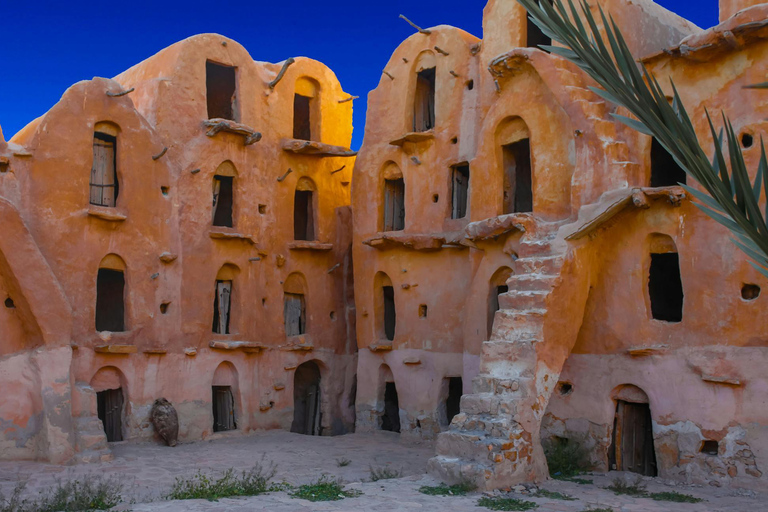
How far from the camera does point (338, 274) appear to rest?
82.3ft

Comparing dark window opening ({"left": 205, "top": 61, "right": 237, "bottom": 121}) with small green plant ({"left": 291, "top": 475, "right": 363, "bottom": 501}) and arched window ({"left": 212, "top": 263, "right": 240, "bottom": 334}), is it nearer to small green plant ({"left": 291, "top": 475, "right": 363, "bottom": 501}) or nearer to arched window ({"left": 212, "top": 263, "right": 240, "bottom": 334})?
arched window ({"left": 212, "top": 263, "right": 240, "bottom": 334})

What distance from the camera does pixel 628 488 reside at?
42.9 ft

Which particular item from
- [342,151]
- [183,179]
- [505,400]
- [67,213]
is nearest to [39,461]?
[67,213]

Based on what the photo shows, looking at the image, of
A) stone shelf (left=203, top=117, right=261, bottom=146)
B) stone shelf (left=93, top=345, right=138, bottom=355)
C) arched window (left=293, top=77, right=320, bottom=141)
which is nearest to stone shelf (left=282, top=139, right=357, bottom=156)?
Answer: arched window (left=293, top=77, right=320, bottom=141)

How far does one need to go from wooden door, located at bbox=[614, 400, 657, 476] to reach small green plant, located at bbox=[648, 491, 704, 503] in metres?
2.21

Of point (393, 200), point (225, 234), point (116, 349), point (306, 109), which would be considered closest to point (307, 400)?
point (225, 234)

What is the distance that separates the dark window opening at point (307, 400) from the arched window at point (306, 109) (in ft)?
27.0

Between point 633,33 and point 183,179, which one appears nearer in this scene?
point 633,33

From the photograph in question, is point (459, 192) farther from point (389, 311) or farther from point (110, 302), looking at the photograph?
point (110, 302)

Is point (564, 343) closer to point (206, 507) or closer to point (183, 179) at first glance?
point (206, 507)

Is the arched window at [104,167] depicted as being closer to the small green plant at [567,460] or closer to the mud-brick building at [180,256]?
the mud-brick building at [180,256]

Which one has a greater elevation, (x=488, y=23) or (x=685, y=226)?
(x=488, y=23)

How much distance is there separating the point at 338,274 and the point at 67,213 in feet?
31.1

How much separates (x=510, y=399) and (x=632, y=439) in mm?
3674
